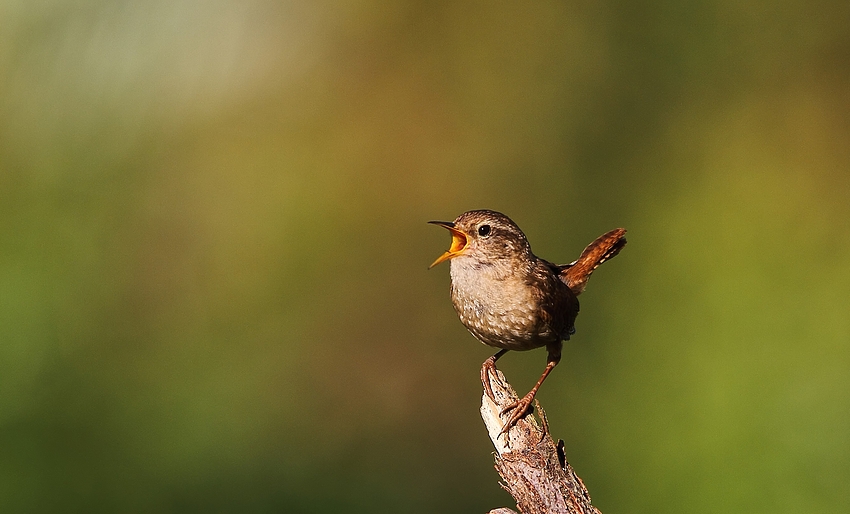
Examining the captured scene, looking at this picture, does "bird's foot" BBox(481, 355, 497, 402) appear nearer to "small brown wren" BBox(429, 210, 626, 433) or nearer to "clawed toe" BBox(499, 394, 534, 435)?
"small brown wren" BBox(429, 210, 626, 433)

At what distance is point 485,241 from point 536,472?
954 millimetres

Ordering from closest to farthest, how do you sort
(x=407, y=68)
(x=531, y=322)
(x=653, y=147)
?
1. (x=531, y=322)
2. (x=653, y=147)
3. (x=407, y=68)

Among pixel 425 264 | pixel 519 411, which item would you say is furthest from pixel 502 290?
pixel 425 264

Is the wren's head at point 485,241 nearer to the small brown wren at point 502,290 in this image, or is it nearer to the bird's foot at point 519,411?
the small brown wren at point 502,290

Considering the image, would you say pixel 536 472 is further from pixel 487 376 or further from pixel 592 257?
pixel 592 257

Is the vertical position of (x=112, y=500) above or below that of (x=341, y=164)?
below

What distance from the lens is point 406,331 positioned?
6246 mm

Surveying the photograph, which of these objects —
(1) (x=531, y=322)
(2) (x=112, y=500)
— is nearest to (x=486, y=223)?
(1) (x=531, y=322)

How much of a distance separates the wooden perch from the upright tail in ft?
3.42

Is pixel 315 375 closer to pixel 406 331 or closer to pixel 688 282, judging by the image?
pixel 406 331

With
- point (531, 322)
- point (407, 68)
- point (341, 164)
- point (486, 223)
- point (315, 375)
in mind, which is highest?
point (407, 68)

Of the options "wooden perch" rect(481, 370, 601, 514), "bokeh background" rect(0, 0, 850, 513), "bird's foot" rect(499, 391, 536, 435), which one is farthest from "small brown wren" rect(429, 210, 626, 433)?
"bokeh background" rect(0, 0, 850, 513)

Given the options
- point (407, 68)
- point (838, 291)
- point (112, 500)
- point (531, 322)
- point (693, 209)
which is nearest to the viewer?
point (531, 322)

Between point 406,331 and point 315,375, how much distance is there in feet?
2.53
